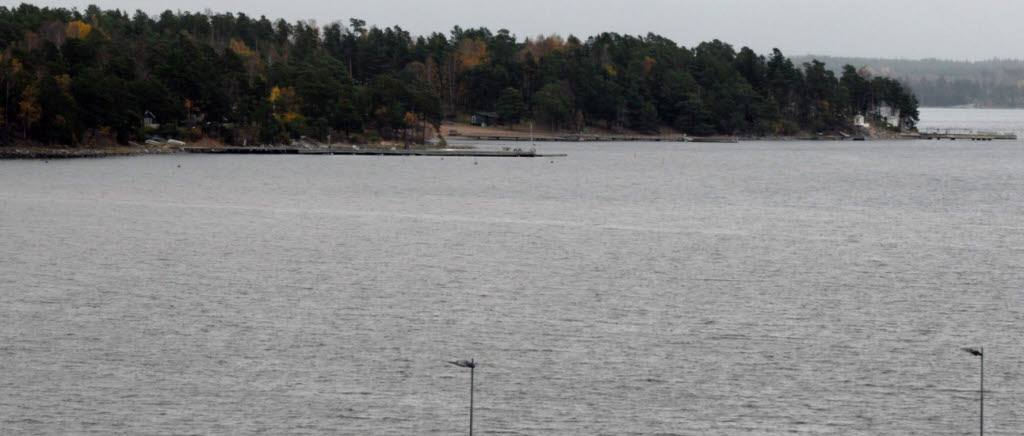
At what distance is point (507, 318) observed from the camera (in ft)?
130

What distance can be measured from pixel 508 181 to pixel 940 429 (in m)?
95.1

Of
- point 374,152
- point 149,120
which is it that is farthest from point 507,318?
point 149,120

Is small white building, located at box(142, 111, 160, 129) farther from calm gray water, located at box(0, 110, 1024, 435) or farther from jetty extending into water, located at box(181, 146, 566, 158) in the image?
calm gray water, located at box(0, 110, 1024, 435)

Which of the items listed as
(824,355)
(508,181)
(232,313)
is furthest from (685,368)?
(508,181)

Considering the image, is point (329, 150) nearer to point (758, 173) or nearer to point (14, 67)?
point (14, 67)

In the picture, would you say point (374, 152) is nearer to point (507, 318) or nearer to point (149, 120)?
point (149, 120)

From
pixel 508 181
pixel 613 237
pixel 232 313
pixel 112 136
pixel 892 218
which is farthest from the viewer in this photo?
pixel 112 136

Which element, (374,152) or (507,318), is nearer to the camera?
(507,318)

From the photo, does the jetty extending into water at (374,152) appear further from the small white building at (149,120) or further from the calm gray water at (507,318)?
the calm gray water at (507,318)

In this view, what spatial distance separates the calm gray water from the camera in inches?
1098

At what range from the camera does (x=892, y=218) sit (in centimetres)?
8006

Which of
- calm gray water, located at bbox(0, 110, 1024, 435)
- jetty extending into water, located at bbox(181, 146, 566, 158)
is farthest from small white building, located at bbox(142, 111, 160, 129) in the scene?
calm gray water, located at bbox(0, 110, 1024, 435)

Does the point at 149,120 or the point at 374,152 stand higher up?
the point at 149,120

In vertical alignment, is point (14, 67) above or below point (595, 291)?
above
